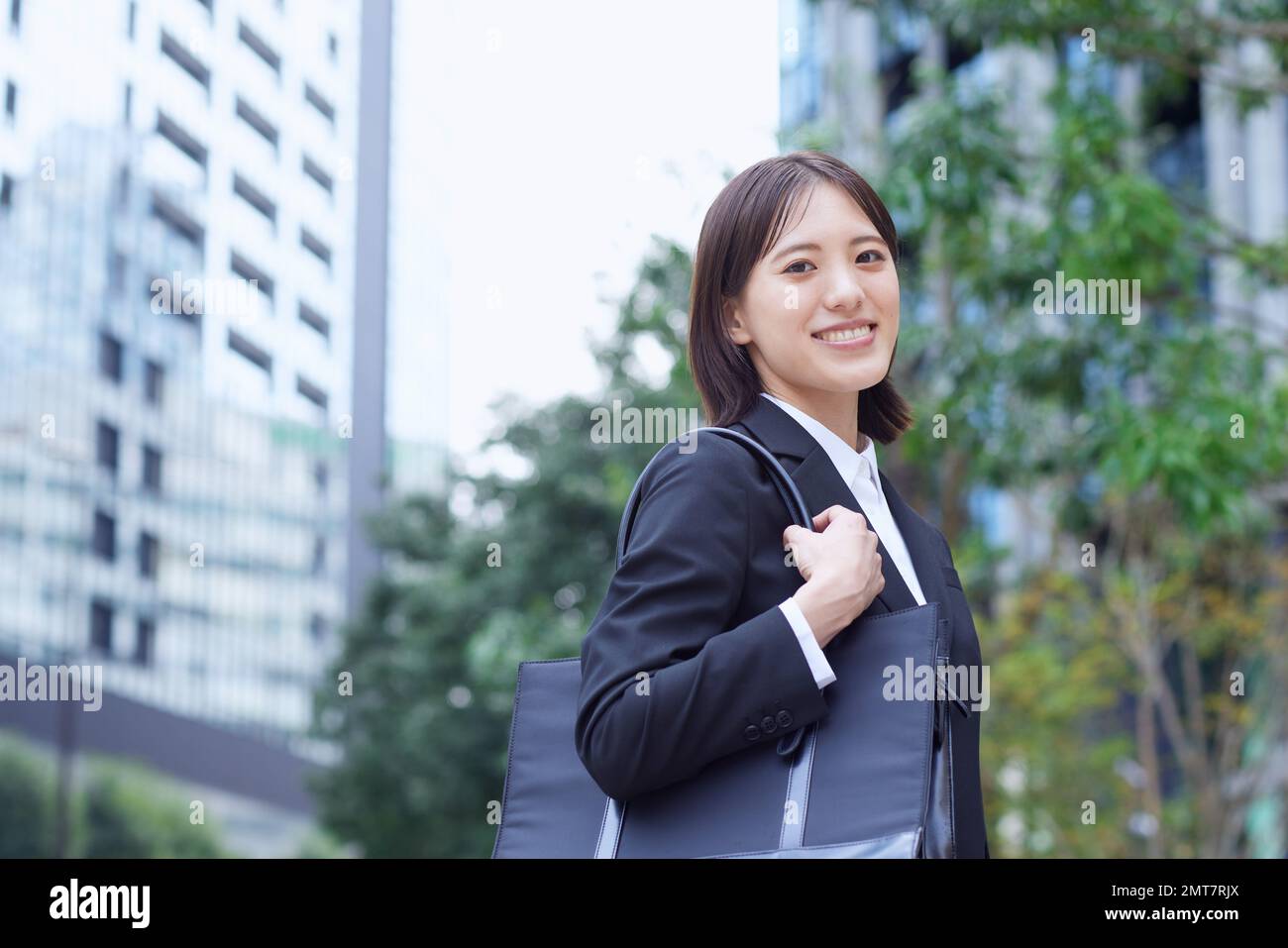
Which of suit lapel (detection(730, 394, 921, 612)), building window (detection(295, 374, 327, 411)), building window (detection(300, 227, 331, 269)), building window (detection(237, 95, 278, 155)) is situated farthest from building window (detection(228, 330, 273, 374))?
suit lapel (detection(730, 394, 921, 612))

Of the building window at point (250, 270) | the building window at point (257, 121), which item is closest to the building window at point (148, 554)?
the building window at point (250, 270)

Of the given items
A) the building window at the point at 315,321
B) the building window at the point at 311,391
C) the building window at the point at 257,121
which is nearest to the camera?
the building window at the point at 257,121

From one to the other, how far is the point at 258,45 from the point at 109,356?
12.3 meters

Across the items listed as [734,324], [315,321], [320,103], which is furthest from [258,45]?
[734,324]

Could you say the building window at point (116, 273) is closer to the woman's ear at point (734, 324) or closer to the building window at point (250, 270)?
the building window at point (250, 270)

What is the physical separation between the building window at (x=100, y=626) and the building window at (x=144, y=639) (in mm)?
1006

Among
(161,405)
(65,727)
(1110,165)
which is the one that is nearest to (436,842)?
(1110,165)

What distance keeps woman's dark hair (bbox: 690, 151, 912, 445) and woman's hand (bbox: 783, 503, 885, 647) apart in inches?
11.3

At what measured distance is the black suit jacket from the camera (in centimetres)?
147

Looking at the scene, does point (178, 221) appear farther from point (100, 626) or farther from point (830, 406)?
point (830, 406)

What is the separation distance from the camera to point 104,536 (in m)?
48.4

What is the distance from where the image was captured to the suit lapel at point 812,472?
169 cm
